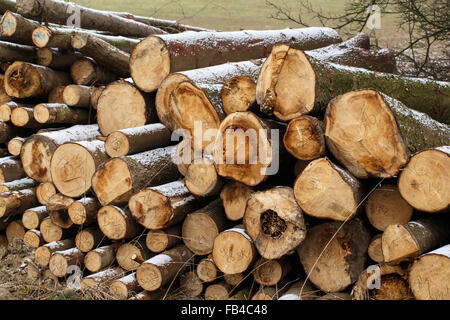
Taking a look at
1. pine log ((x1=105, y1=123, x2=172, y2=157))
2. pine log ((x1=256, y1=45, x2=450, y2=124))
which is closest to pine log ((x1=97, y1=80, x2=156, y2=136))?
pine log ((x1=105, y1=123, x2=172, y2=157))

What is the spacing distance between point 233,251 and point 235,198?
37 centimetres

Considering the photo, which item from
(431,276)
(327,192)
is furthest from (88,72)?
(431,276)

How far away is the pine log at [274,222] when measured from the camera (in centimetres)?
254

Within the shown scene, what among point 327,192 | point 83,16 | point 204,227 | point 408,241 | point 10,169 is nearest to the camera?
point 408,241

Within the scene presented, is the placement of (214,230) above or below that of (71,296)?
above

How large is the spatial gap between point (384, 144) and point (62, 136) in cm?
262

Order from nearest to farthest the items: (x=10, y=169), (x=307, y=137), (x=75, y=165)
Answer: (x=307, y=137) → (x=75, y=165) → (x=10, y=169)

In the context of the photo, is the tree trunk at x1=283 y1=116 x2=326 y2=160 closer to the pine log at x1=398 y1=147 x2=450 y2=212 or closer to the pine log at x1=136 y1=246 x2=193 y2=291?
the pine log at x1=398 y1=147 x2=450 y2=212

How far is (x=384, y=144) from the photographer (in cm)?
246

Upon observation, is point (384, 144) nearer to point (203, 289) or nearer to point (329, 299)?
point (329, 299)

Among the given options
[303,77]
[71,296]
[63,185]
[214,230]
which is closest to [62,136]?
[63,185]

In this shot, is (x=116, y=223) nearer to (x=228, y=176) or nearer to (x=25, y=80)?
(x=228, y=176)

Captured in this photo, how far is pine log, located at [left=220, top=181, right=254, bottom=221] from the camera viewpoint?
9.55ft

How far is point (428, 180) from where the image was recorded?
2.31 meters
